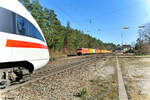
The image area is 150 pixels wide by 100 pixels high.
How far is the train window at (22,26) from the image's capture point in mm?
3743

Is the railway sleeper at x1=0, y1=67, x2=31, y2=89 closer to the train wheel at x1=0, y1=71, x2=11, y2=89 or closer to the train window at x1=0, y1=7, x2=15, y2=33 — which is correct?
the train wheel at x1=0, y1=71, x2=11, y2=89

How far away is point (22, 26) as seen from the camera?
12.9ft

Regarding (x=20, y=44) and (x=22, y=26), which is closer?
(x=20, y=44)

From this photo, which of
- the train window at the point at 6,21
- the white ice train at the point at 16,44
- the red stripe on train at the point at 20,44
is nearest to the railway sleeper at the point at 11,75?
the white ice train at the point at 16,44

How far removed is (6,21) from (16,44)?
0.83m

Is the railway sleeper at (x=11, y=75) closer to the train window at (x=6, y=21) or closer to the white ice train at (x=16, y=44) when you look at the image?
the white ice train at (x=16, y=44)

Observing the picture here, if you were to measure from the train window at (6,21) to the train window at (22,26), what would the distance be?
0.83 ft

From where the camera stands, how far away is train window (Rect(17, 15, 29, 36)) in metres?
3.74

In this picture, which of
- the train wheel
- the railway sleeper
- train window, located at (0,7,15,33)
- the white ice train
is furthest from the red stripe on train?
the train wheel

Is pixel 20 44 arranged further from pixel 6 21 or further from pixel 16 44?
pixel 6 21

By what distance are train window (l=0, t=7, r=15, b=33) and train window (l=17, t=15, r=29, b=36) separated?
25 cm

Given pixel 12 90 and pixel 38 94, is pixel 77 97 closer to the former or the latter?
pixel 38 94

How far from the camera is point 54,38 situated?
34781mm

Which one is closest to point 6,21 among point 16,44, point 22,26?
point 22,26
